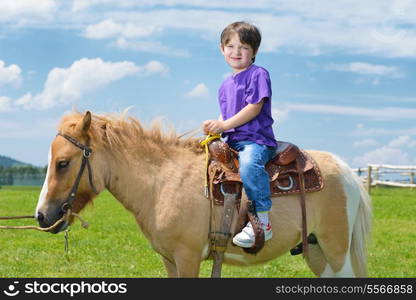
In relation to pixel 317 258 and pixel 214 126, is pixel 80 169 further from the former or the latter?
pixel 317 258

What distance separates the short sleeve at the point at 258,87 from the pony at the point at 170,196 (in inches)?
30.6

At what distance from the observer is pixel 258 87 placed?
5395 mm

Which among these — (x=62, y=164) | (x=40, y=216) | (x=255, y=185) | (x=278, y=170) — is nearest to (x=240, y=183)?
(x=255, y=185)

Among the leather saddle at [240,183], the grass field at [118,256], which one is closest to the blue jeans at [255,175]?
the leather saddle at [240,183]

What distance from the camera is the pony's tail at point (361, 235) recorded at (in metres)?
5.98

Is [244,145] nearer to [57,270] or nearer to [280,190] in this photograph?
[280,190]

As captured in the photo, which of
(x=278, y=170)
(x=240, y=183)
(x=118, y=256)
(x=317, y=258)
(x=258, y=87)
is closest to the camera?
(x=258, y=87)

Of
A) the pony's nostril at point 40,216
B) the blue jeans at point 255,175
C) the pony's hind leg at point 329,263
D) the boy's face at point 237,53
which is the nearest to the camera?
the pony's nostril at point 40,216

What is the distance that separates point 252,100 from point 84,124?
5.03 feet

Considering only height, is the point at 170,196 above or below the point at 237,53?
below

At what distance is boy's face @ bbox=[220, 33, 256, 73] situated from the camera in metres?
5.49

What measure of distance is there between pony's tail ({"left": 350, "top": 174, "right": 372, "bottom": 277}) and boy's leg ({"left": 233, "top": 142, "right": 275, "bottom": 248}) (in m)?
1.14

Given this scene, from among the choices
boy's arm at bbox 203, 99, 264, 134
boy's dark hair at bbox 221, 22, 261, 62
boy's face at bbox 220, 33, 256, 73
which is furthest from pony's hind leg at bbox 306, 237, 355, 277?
boy's dark hair at bbox 221, 22, 261, 62

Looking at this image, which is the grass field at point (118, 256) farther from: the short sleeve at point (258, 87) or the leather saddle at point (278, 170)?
the short sleeve at point (258, 87)
